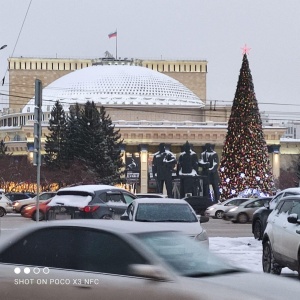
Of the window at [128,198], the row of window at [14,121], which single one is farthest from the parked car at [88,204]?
the row of window at [14,121]

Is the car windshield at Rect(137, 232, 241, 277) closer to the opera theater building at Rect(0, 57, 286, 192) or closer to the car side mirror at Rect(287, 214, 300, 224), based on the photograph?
the car side mirror at Rect(287, 214, 300, 224)

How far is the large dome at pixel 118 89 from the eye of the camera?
154 metres

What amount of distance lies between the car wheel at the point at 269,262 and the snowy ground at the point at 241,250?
0.35 meters

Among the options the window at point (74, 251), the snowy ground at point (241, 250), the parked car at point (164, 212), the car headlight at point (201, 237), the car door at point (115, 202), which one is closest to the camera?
the window at point (74, 251)

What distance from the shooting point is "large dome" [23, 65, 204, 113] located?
504 ft

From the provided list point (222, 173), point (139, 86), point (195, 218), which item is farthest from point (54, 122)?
point (195, 218)

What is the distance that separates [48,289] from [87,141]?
76.6 metres

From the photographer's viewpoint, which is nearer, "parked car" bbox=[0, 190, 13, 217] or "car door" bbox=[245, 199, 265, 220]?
"car door" bbox=[245, 199, 265, 220]

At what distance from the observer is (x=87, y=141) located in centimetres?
8612

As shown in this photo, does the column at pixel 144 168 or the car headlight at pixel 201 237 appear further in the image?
the column at pixel 144 168

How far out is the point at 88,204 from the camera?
24500mm

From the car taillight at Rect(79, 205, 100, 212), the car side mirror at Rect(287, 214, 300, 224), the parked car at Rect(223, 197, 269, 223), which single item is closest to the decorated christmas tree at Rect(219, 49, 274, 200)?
the parked car at Rect(223, 197, 269, 223)

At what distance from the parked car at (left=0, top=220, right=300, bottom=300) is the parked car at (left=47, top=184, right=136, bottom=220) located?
13.9m

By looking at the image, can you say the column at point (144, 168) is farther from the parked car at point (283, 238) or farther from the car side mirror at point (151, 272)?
the car side mirror at point (151, 272)
